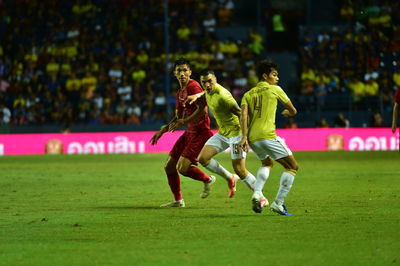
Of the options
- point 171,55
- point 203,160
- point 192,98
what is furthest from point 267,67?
point 171,55

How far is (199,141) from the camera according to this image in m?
13.9

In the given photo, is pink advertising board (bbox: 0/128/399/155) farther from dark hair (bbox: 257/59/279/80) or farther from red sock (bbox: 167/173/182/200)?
dark hair (bbox: 257/59/279/80)

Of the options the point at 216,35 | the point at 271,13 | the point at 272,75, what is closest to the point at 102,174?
the point at 272,75

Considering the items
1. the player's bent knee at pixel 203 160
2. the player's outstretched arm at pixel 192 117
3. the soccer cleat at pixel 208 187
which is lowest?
the soccer cleat at pixel 208 187

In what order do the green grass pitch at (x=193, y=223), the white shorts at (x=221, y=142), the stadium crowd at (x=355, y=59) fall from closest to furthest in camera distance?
1. the green grass pitch at (x=193, y=223)
2. the white shorts at (x=221, y=142)
3. the stadium crowd at (x=355, y=59)

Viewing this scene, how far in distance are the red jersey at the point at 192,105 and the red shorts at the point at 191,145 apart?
0.30 ft

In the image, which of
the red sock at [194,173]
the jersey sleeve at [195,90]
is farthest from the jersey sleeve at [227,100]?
the red sock at [194,173]

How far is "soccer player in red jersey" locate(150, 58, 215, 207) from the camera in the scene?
13516 mm

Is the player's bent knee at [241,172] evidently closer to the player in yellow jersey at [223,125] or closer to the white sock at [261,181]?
the player in yellow jersey at [223,125]

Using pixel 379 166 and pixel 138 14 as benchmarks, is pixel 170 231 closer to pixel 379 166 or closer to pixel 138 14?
pixel 379 166

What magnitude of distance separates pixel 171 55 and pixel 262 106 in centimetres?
2619

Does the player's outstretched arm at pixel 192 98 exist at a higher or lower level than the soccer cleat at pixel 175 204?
higher

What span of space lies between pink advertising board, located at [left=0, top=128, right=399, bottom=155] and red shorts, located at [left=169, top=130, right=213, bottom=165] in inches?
722

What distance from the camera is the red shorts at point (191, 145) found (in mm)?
13867
